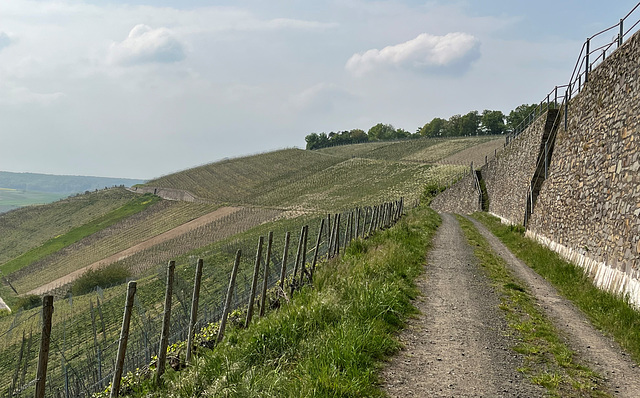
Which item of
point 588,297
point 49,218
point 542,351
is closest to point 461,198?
point 588,297

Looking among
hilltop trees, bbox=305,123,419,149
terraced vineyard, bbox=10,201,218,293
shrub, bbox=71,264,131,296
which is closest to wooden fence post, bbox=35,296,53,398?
shrub, bbox=71,264,131,296

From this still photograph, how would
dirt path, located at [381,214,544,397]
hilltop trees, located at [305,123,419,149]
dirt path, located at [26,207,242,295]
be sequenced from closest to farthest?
1. dirt path, located at [381,214,544,397]
2. dirt path, located at [26,207,242,295]
3. hilltop trees, located at [305,123,419,149]

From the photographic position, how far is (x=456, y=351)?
6258mm

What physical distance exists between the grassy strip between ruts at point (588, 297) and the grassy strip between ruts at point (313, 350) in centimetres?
301

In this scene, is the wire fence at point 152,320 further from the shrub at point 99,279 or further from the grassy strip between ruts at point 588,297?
the shrub at point 99,279

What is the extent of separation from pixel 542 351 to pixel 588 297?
3.78 meters

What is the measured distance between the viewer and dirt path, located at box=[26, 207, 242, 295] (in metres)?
47.4

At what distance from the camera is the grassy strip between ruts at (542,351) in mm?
5289

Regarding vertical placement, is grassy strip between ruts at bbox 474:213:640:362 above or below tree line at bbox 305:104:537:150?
below

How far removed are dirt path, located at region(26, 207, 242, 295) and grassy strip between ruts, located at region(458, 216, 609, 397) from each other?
45.1 metres

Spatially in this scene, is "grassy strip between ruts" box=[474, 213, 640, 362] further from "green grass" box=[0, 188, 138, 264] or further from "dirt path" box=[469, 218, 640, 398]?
"green grass" box=[0, 188, 138, 264]

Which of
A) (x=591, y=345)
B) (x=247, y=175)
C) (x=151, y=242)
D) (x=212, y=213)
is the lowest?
(x=151, y=242)

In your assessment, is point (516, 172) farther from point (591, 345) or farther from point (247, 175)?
point (247, 175)

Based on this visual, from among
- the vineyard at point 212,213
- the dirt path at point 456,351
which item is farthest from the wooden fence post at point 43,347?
the vineyard at point 212,213
